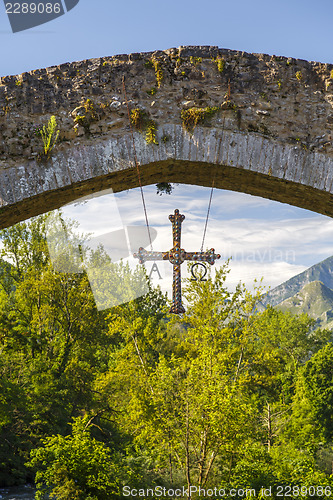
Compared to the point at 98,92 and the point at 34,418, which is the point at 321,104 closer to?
the point at 98,92

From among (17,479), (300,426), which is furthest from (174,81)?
(300,426)

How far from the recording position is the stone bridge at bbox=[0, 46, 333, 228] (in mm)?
3025

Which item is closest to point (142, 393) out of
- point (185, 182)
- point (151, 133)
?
point (185, 182)

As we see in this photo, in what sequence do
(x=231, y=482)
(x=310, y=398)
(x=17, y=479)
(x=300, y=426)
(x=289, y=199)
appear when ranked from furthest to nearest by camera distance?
(x=310, y=398)
(x=300, y=426)
(x=17, y=479)
(x=231, y=482)
(x=289, y=199)

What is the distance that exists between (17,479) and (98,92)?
1007cm

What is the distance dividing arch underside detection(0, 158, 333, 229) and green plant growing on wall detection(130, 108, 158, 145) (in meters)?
0.18

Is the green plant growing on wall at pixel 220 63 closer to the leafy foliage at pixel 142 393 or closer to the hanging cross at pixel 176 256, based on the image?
the leafy foliage at pixel 142 393

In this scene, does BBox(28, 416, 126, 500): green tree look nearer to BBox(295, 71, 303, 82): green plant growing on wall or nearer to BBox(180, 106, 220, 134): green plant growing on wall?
BBox(180, 106, 220, 134): green plant growing on wall

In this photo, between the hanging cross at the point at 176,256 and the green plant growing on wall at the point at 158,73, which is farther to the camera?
the hanging cross at the point at 176,256

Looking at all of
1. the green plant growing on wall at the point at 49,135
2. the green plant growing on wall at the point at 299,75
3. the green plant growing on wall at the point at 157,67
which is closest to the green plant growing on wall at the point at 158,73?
the green plant growing on wall at the point at 157,67

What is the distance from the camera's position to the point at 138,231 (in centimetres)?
1068

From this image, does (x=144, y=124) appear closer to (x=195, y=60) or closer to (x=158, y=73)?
(x=158, y=73)

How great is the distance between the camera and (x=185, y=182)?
357 cm

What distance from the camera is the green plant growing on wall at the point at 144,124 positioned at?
122 inches
